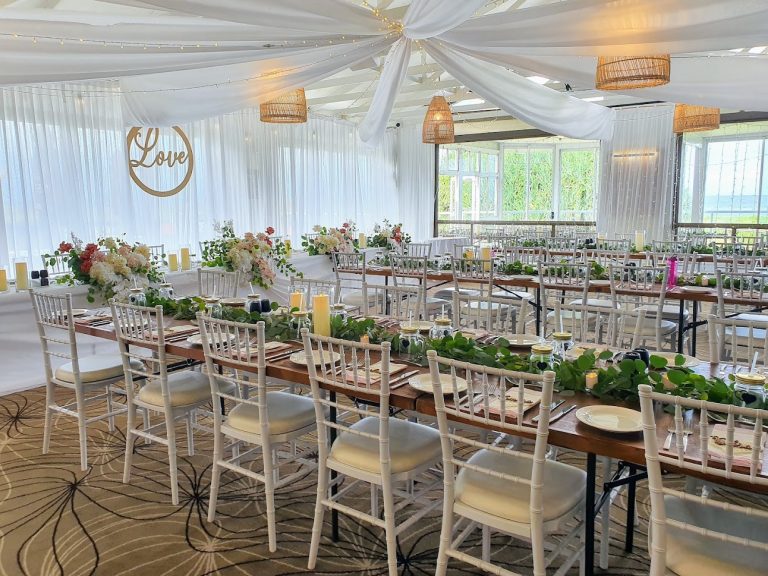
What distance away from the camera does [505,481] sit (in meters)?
2.10

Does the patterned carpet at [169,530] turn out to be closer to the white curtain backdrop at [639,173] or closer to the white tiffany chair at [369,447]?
the white tiffany chair at [369,447]

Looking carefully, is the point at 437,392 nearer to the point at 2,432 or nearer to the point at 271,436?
the point at 271,436

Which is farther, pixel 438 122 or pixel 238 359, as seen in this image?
pixel 438 122

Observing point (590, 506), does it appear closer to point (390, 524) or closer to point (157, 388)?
point (390, 524)

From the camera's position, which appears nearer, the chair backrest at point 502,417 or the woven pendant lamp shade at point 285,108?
the chair backrest at point 502,417

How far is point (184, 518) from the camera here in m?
2.91

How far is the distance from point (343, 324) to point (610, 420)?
149 centimetres

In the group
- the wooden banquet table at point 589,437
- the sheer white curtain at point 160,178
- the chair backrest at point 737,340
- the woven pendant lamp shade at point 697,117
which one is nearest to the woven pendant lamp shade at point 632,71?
the chair backrest at point 737,340

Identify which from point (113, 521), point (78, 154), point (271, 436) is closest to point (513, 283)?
point (271, 436)

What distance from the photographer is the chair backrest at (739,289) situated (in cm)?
410

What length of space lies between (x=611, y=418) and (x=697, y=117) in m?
5.33

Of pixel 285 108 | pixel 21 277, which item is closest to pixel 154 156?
pixel 21 277

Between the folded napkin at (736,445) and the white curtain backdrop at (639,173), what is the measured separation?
893 centimetres

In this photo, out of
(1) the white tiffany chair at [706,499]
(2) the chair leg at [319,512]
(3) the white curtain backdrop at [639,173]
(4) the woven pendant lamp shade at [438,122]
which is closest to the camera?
(1) the white tiffany chair at [706,499]
